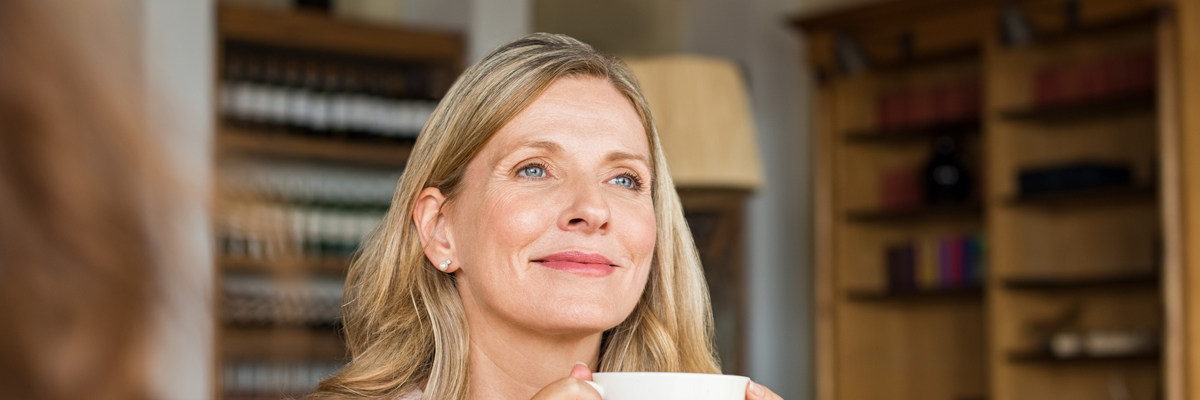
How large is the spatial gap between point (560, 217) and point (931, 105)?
4232 mm

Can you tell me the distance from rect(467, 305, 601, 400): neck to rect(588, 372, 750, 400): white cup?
32 cm

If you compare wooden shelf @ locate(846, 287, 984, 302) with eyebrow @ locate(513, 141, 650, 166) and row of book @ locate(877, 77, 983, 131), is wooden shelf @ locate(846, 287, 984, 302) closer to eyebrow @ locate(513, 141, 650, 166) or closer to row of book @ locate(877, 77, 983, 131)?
row of book @ locate(877, 77, 983, 131)

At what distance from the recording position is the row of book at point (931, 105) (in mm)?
5012

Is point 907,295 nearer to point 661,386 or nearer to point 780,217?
point 780,217

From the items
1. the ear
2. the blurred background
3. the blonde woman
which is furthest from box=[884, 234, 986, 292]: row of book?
the ear

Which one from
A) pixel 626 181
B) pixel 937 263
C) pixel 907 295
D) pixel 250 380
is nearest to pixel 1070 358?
pixel 937 263

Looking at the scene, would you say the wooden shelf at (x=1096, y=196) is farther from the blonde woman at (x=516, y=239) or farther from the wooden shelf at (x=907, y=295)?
the blonde woman at (x=516, y=239)

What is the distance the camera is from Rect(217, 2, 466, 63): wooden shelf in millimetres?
4137

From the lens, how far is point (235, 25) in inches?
162

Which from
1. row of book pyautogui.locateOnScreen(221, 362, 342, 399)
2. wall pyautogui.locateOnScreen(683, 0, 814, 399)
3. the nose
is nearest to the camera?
the nose

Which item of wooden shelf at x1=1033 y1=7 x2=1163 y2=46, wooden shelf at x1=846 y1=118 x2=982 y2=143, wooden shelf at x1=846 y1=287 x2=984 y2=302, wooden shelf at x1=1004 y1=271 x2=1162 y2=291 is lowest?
wooden shelf at x1=846 y1=287 x2=984 y2=302

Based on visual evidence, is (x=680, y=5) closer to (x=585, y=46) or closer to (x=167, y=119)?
(x=585, y=46)

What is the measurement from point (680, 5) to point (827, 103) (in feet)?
3.77

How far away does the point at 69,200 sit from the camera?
189 millimetres
